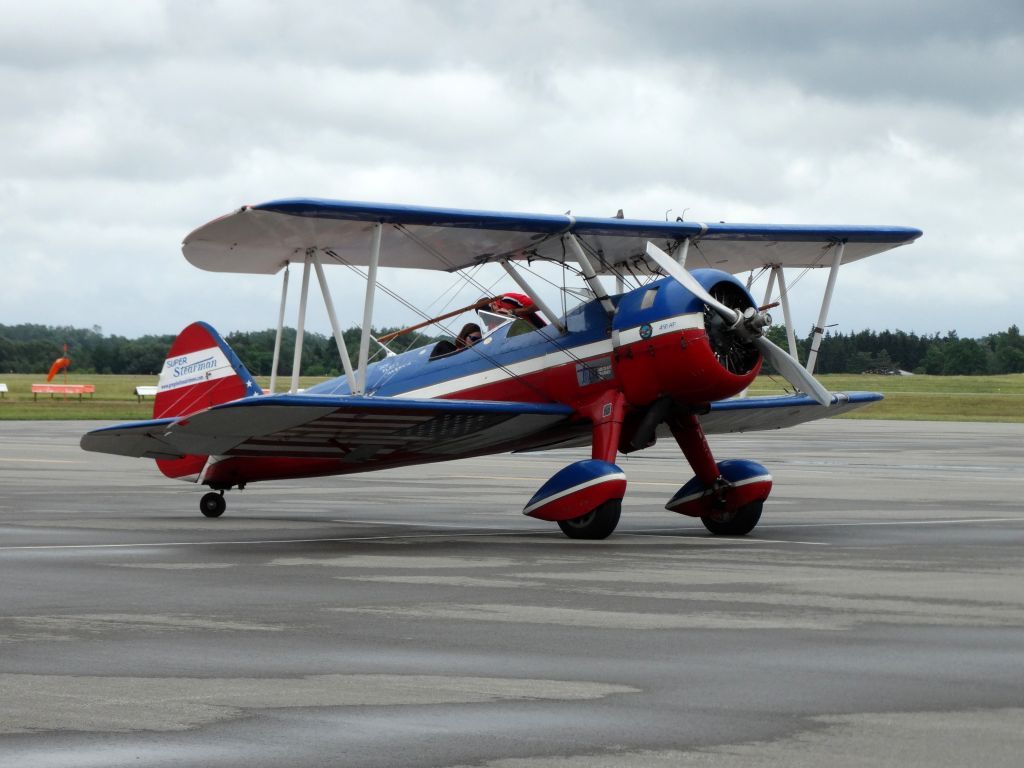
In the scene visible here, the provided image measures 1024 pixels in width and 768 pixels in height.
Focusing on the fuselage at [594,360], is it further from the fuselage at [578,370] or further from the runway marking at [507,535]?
the runway marking at [507,535]

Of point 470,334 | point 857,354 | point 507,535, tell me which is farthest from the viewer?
point 857,354

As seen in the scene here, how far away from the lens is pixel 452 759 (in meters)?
4.80

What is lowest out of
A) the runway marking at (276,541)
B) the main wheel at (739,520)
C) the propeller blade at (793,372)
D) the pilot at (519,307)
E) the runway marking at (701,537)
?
the runway marking at (276,541)

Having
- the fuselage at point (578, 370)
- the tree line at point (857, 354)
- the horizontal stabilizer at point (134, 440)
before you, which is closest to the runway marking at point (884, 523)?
the fuselage at point (578, 370)

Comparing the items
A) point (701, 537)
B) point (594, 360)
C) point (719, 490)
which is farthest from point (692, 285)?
point (701, 537)

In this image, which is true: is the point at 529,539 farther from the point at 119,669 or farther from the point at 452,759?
the point at 452,759

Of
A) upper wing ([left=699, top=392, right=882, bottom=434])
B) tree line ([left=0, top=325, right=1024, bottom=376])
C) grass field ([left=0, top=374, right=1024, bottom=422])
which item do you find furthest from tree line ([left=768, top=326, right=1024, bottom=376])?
upper wing ([left=699, top=392, right=882, bottom=434])

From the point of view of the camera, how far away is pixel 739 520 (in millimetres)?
13867

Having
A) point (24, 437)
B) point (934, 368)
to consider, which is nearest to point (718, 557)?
point (24, 437)

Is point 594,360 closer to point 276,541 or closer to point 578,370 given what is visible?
point 578,370

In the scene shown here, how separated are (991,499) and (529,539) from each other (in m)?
8.16

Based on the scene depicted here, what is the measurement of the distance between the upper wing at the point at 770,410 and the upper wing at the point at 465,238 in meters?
1.72

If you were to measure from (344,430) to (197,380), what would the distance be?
12.3 feet

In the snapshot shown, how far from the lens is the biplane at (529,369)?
A: 12.8m
